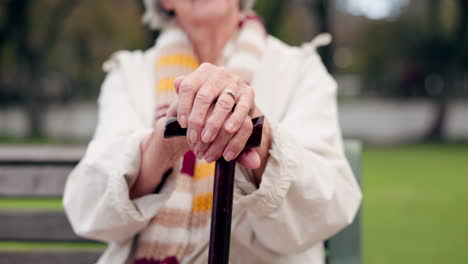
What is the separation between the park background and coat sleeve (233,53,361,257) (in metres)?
3.42

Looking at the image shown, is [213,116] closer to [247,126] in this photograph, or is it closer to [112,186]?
[247,126]

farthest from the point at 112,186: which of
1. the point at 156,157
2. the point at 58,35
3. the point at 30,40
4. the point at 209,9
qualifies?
the point at 58,35

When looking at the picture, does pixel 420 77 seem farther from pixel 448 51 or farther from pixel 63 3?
pixel 63 3

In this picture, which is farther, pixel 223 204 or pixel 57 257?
pixel 57 257

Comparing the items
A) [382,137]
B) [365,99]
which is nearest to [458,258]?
[382,137]

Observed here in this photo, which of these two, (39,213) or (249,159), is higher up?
(249,159)

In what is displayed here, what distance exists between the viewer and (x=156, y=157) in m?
1.82

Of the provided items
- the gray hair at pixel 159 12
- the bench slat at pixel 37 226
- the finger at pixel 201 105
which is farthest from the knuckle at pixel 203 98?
the bench slat at pixel 37 226

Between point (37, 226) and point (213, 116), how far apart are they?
1433 millimetres

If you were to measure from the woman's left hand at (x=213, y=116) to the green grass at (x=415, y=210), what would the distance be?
13.3 feet

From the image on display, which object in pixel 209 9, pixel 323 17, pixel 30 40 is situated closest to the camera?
pixel 209 9

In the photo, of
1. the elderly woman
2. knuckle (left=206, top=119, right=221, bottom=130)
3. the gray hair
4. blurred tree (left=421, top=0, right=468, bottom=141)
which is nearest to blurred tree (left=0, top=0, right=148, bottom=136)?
blurred tree (left=421, top=0, right=468, bottom=141)

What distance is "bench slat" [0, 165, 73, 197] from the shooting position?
253 cm

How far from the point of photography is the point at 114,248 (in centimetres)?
217
